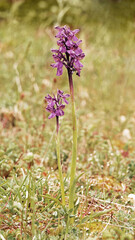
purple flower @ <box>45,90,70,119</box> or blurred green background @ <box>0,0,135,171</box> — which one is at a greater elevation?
blurred green background @ <box>0,0,135,171</box>

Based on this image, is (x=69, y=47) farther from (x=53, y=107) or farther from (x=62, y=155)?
(x=62, y=155)

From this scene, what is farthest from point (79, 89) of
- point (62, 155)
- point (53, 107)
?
point (53, 107)

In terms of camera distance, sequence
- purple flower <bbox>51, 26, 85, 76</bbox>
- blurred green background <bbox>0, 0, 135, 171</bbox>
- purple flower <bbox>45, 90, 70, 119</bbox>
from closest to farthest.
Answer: purple flower <bbox>51, 26, 85, 76</bbox> < purple flower <bbox>45, 90, 70, 119</bbox> < blurred green background <bbox>0, 0, 135, 171</bbox>

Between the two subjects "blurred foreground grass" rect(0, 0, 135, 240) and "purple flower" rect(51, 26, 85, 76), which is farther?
"blurred foreground grass" rect(0, 0, 135, 240)

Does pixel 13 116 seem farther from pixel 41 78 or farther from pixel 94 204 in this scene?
pixel 94 204

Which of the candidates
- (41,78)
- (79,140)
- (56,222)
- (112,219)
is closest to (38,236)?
(56,222)

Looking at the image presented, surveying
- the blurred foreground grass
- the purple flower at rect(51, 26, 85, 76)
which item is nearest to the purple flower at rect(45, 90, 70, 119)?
the purple flower at rect(51, 26, 85, 76)

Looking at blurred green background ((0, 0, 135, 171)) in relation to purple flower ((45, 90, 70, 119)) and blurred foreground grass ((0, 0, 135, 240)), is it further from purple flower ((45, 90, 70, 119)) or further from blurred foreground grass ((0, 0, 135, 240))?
purple flower ((45, 90, 70, 119))

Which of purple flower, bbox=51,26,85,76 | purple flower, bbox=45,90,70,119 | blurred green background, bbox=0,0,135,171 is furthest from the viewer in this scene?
blurred green background, bbox=0,0,135,171
